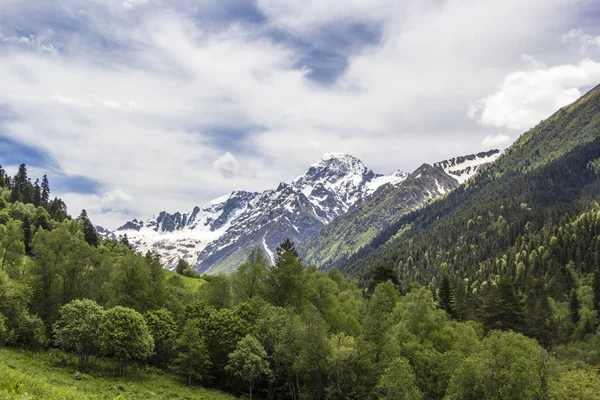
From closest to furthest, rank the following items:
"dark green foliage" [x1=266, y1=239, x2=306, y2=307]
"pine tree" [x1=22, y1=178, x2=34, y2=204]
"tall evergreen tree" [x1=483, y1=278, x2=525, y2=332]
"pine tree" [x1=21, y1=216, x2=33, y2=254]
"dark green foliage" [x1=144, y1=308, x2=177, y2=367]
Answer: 1. "dark green foliage" [x1=144, y1=308, x2=177, y2=367]
2. "dark green foliage" [x1=266, y1=239, x2=306, y2=307]
3. "tall evergreen tree" [x1=483, y1=278, x2=525, y2=332]
4. "pine tree" [x1=21, y1=216, x2=33, y2=254]
5. "pine tree" [x1=22, y1=178, x2=34, y2=204]

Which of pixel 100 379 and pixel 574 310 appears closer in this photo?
pixel 100 379

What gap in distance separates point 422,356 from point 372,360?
8.77m

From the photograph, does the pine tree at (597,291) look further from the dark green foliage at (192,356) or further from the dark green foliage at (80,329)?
the dark green foliage at (80,329)

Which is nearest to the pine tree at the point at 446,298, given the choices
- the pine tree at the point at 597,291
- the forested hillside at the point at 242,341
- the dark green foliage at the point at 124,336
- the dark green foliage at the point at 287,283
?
the forested hillside at the point at 242,341

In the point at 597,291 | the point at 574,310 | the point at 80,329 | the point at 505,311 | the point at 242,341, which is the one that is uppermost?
the point at 597,291

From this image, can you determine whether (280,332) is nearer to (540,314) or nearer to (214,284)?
(214,284)

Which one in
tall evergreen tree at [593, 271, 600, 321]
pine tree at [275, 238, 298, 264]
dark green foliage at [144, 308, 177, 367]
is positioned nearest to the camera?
dark green foliage at [144, 308, 177, 367]

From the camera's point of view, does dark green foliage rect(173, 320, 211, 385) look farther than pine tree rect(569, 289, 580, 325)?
No

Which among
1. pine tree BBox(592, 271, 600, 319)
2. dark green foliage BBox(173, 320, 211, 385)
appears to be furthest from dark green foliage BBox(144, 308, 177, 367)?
pine tree BBox(592, 271, 600, 319)

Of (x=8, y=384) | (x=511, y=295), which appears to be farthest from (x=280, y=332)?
(x=511, y=295)

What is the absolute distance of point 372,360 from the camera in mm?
59125

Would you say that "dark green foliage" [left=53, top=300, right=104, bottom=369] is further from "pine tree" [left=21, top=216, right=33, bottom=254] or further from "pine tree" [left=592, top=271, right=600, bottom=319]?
"pine tree" [left=592, top=271, right=600, bottom=319]

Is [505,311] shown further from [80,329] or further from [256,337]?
[80,329]

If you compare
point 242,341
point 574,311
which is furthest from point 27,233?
point 574,311
